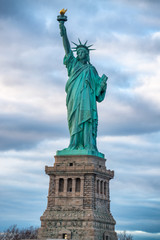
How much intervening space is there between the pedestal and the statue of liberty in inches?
59.3

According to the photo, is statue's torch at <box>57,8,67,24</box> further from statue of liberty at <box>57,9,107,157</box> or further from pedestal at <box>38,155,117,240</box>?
pedestal at <box>38,155,117,240</box>

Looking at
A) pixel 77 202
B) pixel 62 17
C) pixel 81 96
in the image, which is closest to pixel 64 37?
pixel 62 17

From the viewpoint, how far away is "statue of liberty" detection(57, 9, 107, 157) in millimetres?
47188

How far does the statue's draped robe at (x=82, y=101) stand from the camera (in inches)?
1860

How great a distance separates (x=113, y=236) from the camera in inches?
1860

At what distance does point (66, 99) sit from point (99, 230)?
13610 millimetres

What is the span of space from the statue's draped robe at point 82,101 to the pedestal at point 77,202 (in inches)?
82.2

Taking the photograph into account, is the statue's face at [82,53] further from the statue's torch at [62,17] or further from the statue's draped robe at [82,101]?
the statue's torch at [62,17]

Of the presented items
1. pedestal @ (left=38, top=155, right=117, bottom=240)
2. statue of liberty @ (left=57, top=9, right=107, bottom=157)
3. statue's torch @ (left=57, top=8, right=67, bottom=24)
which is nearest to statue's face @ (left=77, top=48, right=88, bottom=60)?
statue of liberty @ (left=57, top=9, right=107, bottom=157)

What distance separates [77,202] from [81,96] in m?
10.5

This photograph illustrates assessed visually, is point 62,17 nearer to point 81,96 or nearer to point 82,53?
point 82,53

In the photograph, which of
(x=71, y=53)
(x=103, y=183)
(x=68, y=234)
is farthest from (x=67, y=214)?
(x=71, y=53)

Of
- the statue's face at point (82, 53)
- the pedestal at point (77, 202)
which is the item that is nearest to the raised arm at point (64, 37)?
the statue's face at point (82, 53)

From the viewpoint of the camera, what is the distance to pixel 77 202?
44.8 metres
